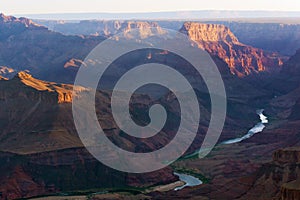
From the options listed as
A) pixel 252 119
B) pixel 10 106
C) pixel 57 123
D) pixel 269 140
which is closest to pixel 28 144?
pixel 57 123

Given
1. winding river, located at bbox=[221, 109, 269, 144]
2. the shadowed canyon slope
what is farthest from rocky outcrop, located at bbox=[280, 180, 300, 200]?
winding river, located at bbox=[221, 109, 269, 144]

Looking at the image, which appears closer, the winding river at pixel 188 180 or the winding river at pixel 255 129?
the winding river at pixel 188 180

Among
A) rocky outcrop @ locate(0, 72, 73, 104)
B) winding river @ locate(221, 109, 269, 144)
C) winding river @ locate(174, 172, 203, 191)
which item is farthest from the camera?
winding river @ locate(221, 109, 269, 144)

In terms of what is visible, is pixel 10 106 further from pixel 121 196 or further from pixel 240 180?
pixel 240 180

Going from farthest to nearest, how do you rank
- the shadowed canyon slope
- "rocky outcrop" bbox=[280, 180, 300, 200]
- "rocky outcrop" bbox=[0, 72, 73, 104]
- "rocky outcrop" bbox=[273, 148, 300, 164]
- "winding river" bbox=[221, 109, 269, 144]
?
"winding river" bbox=[221, 109, 269, 144]
"rocky outcrop" bbox=[0, 72, 73, 104]
the shadowed canyon slope
"rocky outcrop" bbox=[273, 148, 300, 164]
"rocky outcrop" bbox=[280, 180, 300, 200]

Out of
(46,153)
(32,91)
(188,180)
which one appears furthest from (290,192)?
(32,91)

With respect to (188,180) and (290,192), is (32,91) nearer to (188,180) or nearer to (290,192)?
(188,180)

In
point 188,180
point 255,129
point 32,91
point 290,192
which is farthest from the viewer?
point 255,129

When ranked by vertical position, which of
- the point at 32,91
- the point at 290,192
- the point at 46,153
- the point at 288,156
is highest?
the point at 32,91

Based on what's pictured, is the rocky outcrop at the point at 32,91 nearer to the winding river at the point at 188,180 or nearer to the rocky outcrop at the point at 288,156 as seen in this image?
the winding river at the point at 188,180

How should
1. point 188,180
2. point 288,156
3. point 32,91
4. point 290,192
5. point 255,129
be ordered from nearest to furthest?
point 290,192
point 288,156
point 188,180
point 32,91
point 255,129

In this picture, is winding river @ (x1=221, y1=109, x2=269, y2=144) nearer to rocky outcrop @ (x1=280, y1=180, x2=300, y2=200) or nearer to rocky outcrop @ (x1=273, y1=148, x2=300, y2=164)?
rocky outcrop @ (x1=273, y1=148, x2=300, y2=164)

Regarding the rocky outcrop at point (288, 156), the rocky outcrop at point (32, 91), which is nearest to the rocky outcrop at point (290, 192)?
the rocky outcrop at point (288, 156)
